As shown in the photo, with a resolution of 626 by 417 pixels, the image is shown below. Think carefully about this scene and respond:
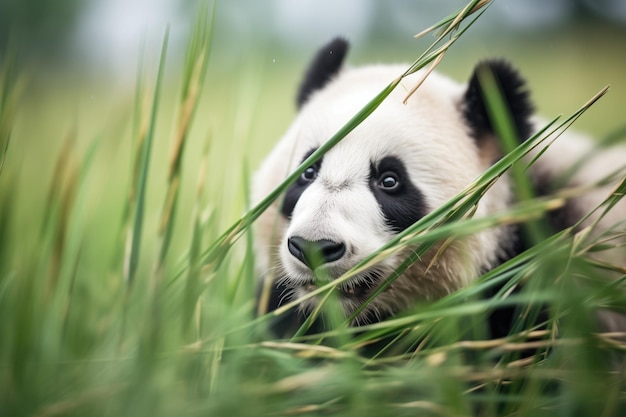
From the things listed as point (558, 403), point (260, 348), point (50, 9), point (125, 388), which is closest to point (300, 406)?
point (260, 348)

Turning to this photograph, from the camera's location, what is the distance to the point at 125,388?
2.72 ft

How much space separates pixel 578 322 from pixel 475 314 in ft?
0.59

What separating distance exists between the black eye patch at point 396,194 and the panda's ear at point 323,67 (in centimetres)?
36

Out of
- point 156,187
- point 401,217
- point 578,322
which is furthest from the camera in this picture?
point 156,187

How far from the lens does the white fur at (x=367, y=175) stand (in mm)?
1148

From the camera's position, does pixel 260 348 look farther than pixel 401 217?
No

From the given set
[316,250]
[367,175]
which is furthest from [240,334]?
[367,175]

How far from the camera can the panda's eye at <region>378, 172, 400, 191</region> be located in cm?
125

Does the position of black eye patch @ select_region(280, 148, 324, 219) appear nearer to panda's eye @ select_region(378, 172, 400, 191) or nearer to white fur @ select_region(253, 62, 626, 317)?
white fur @ select_region(253, 62, 626, 317)

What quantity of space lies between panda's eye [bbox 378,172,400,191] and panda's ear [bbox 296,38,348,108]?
0.38m

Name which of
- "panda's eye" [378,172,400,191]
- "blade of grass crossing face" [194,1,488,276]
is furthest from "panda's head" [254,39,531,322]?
"blade of grass crossing face" [194,1,488,276]

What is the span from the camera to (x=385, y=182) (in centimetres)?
125

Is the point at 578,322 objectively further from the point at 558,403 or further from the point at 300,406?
the point at 300,406

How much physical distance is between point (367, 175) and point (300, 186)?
0.17 metres
